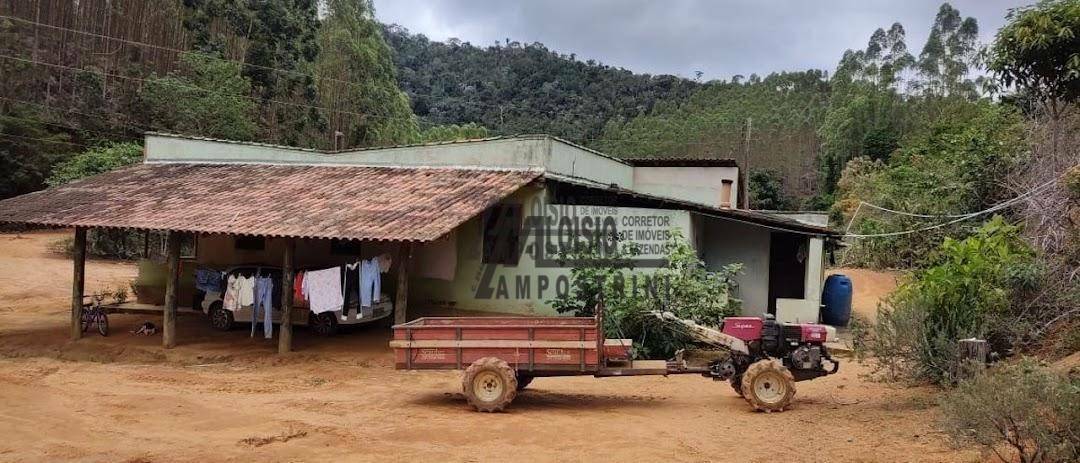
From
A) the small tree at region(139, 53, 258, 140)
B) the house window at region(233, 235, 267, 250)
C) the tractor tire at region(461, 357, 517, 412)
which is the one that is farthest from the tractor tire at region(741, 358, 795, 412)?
the small tree at region(139, 53, 258, 140)

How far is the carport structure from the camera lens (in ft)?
40.4

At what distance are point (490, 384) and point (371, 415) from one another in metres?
1.53

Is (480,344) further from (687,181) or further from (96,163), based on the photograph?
(96,163)

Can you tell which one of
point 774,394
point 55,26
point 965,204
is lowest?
point 774,394

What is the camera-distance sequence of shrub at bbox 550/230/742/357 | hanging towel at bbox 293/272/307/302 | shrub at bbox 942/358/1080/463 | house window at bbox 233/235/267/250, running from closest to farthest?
1. shrub at bbox 942/358/1080/463
2. shrub at bbox 550/230/742/357
3. hanging towel at bbox 293/272/307/302
4. house window at bbox 233/235/267/250

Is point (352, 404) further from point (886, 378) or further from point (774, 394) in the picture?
point (886, 378)

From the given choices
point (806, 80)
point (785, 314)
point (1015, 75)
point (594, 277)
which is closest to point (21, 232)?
point (594, 277)

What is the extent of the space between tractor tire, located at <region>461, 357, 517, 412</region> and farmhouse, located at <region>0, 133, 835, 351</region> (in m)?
3.45

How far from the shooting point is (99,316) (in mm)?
14758

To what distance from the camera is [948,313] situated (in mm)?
9156

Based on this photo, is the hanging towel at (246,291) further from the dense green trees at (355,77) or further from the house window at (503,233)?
the dense green trees at (355,77)

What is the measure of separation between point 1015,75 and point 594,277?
23.6ft

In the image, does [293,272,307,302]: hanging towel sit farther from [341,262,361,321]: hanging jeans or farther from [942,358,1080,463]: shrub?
[942,358,1080,463]: shrub

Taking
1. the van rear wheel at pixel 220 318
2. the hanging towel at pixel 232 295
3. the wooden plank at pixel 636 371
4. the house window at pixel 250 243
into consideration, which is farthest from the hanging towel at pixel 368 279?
the wooden plank at pixel 636 371
